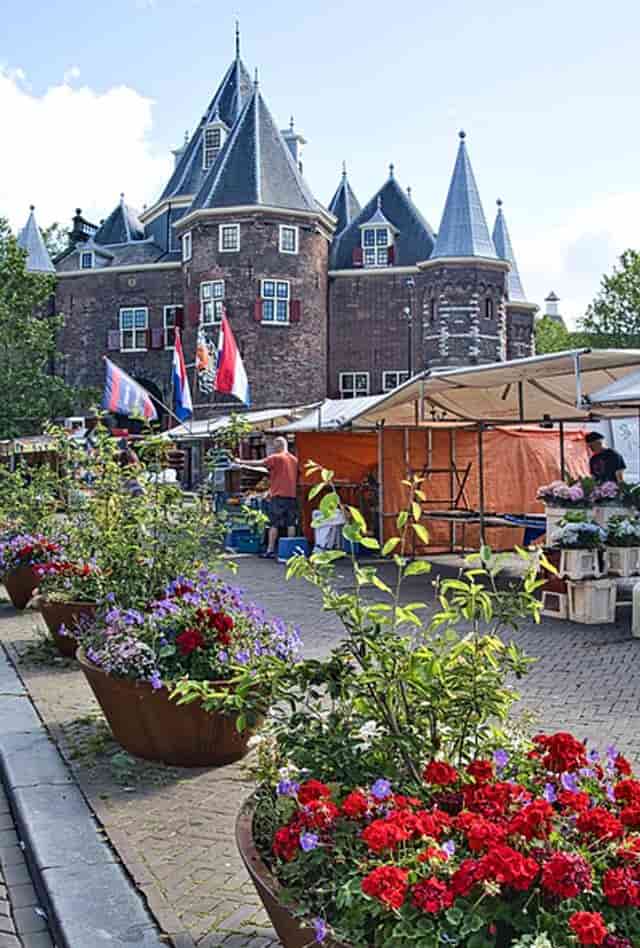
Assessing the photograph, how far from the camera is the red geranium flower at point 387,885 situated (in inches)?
78.4

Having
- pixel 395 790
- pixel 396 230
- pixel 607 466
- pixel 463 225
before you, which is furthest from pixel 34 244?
pixel 395 790

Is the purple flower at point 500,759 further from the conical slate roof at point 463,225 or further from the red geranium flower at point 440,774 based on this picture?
the conical slate roof at point 463,225

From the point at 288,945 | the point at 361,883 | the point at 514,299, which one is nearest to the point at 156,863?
the point at 288,945

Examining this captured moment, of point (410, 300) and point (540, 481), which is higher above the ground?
point (410, 300)

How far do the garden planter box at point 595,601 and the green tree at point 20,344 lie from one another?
91.7ft

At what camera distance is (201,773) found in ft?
15.1

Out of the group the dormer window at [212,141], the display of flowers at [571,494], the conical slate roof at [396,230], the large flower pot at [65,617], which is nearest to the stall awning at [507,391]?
the display of flowers at [571,494]

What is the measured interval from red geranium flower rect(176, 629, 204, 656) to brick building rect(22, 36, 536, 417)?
32287 mm

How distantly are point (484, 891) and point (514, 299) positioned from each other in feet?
145

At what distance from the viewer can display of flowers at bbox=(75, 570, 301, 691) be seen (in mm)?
4539

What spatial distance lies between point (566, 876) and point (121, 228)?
156 feet

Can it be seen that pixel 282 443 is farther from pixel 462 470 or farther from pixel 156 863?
pixel 156 863

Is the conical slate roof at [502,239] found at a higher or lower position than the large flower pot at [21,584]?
higher

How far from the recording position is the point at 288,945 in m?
2.38
